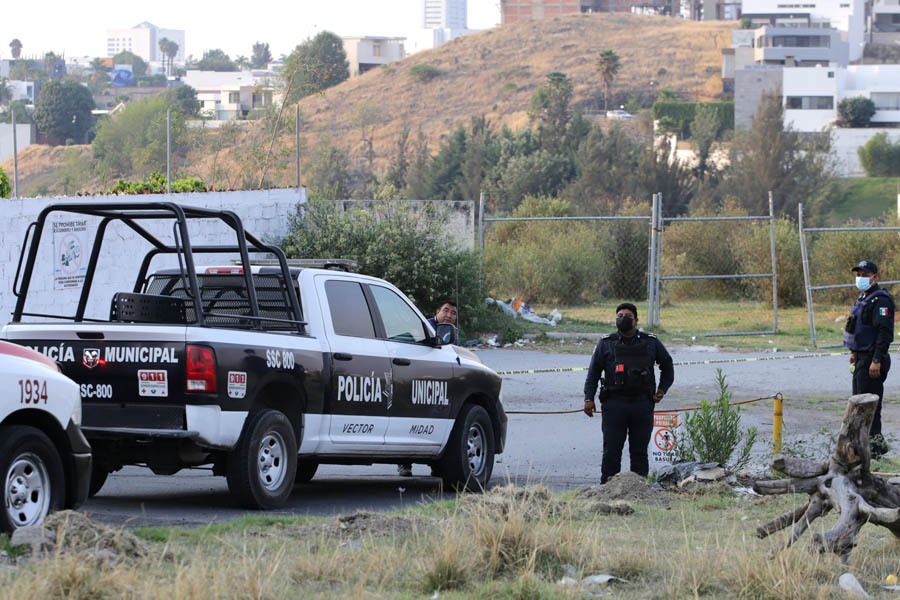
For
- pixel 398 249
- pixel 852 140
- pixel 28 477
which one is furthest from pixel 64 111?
pixel 28 477

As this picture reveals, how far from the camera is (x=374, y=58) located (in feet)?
577

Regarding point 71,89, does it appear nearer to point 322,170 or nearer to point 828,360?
point 322,170

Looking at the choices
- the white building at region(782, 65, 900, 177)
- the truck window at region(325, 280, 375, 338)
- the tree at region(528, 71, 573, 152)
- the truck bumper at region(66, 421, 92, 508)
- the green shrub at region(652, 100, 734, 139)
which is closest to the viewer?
the truck bumper at region(66, 421, 92, 508)

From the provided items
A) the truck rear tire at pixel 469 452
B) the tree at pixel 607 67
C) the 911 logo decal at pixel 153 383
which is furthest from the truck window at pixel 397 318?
the tree at pixel 607 67

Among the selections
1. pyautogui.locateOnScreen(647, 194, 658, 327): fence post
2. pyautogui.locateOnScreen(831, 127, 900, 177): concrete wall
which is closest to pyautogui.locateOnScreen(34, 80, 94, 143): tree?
pyautogui.locateOnScreen(831, 127, 900, 177): concrete wall

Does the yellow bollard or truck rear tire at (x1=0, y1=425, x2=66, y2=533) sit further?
the yellow bollard

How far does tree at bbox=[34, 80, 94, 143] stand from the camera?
10731cm

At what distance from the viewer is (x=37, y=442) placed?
22.2 feet

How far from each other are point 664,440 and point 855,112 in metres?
109

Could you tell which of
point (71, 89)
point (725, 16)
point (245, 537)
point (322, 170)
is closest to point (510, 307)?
point (245, 537)

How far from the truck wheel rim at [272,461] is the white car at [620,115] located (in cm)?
10954

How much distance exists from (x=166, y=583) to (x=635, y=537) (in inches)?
123

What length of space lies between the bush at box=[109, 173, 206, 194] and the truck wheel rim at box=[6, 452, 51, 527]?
12.0 m

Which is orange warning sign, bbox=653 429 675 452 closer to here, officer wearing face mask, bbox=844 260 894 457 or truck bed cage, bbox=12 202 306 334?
officer wearing face mask, bbox=844 260 894 457
